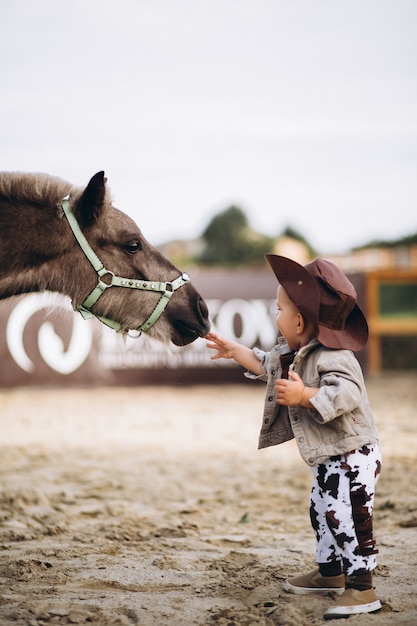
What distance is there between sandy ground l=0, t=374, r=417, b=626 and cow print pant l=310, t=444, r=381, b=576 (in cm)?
20

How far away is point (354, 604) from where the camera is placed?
252 centimetres

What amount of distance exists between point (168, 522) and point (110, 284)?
1.64 meters

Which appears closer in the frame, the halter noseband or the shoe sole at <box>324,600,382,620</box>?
the shoe sole at <box>324,600,382,620</box>

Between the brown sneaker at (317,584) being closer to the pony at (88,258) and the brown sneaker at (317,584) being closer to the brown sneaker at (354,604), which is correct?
the brown sneaker at (354,604)

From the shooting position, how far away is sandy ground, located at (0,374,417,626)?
2.66 metres

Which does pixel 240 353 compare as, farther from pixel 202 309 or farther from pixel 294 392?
pixel 294 392

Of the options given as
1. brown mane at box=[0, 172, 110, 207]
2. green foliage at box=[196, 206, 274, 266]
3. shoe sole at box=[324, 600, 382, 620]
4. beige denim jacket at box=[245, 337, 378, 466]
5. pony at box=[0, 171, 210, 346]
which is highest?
green foliage at box=[196, 206, 274, 266]

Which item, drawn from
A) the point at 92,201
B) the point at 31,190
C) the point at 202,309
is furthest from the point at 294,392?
the point at 31,190

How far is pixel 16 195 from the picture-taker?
313 cm

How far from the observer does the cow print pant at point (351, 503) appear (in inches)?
102

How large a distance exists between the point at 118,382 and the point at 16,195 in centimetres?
775

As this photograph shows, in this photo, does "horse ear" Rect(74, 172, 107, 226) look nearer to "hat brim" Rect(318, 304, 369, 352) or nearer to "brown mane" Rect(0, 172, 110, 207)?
"brown mane" Rect(0, 172, 110, 207)

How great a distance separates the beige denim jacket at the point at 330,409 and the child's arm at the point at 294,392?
0.04 meters

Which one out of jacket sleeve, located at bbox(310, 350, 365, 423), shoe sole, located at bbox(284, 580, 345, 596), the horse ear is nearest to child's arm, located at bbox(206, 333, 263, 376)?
jacket sleeve, located at bbox(310, 350, 365, 423)
